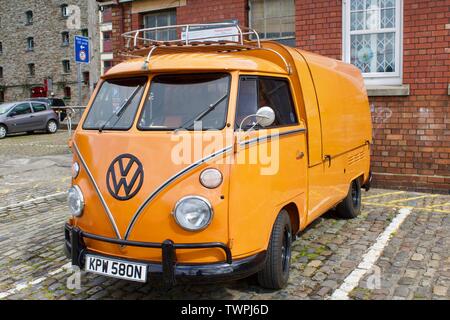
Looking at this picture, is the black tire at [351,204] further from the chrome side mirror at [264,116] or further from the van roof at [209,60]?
the chrome side mirror at [264,116]

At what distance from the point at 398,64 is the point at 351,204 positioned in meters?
3.70

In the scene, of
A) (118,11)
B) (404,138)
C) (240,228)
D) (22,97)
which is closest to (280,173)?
(240,228)

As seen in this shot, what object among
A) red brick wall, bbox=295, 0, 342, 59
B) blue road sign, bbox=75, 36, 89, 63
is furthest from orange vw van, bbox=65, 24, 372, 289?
blue road sign, bbox=75, 36, 89, 63

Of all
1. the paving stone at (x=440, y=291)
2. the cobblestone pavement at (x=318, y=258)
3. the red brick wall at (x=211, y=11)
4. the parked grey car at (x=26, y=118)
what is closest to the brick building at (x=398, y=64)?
→ the cobblestone pavement at (x=318, y=258)

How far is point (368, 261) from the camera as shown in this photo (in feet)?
17.3

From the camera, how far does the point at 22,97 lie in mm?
49938

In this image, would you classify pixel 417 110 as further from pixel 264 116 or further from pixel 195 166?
pixel 195 166

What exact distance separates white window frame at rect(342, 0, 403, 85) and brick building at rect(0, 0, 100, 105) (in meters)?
37.7

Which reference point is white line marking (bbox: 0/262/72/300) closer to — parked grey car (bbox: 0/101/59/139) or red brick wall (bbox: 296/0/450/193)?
red brick wall (bbox: 296/0/450/193)

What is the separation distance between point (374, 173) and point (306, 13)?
3582 mm

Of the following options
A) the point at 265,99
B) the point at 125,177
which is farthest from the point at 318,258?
the point at 125,177

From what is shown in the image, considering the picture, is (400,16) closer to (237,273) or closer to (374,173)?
(374,173)

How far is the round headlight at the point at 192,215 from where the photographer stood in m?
3.70
